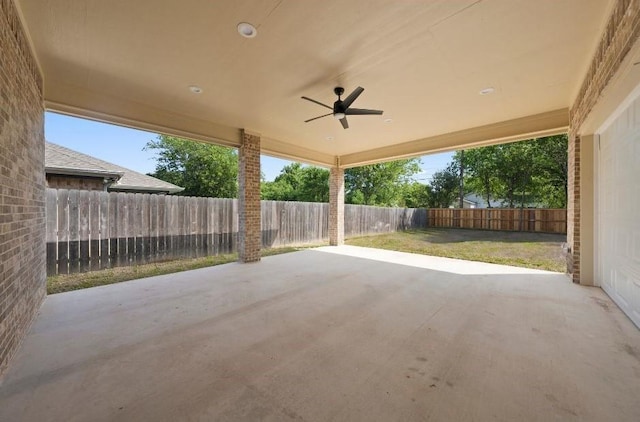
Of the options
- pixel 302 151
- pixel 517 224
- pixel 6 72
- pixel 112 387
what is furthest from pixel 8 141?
pixel 517 224

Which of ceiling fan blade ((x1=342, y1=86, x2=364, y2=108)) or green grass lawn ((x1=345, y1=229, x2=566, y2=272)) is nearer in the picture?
ceiling fan blade ((x1=342, y1=86, x2=364, y2=108))

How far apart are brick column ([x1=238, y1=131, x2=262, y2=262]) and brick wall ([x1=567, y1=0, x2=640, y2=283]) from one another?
5.27 m

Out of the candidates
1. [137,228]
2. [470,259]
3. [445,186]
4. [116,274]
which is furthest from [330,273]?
[445,186]

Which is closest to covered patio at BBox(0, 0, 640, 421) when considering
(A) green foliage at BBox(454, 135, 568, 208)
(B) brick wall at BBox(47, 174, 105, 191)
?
(B) brick wall at BBox(47, 174, 105, 191)

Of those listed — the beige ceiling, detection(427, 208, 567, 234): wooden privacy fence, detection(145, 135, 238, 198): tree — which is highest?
detection(145, 135, 238, 198): tree

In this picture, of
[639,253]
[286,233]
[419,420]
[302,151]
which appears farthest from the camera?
[286,233]

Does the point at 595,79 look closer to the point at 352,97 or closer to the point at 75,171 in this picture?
the point at 352,97

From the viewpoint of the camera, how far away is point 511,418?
1462 millimetres

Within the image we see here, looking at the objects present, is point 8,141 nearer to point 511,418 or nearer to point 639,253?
point 511,418

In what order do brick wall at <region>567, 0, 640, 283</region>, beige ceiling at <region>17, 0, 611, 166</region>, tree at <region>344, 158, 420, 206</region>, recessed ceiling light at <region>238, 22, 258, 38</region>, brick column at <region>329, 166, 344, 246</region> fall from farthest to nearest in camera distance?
1. tree at <region>344, 158, 420, 206</region>
2. brick column at <region>329, 166, 344, 246</region>
3. recessed ceiling light at <region>238, 22, 258, 38</region>
4. beige ceiling at <region>17, 0, 611, 166</region>
5. brick wall at <region>567, 0, 640, 283</region>

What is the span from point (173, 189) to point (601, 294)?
1112 cm

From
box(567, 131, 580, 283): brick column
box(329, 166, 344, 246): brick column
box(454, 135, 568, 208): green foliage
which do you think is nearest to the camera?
box(567, 131, 580, 283): brick column

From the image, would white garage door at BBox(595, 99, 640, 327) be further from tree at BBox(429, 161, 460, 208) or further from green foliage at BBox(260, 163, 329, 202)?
tree at BBox(429, 161, 460, 208)

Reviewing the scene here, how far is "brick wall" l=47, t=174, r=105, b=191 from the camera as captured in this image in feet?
21.9
